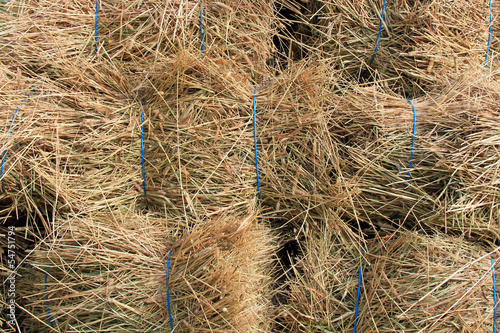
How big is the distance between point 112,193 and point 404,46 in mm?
1622

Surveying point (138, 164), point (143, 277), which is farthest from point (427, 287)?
point (138, 164)

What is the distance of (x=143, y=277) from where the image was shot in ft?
4.56

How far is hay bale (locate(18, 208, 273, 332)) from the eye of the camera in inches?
52.6

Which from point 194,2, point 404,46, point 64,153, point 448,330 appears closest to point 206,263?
point 64,153

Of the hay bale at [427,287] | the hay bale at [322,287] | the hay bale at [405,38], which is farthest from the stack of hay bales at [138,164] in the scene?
the hay bale at [427,287]

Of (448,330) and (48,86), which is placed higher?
(48,86)

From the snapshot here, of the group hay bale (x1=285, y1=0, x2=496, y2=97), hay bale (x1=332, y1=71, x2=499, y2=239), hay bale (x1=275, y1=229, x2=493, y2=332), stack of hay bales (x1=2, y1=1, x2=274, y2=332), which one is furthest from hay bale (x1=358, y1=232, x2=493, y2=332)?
hay bale (x1=285, y1=0, x2=496, y2=97)

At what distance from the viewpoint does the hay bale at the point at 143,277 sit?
1.34m

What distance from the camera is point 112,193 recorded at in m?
1.57

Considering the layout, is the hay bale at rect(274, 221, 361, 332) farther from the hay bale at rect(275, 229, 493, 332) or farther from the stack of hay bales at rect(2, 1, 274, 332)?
the stack of hay bales at rect(2, 1, 274, 332)

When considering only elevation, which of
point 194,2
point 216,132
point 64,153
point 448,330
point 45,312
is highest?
point 194,2

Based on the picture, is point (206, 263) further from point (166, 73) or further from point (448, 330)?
point (448, 330)

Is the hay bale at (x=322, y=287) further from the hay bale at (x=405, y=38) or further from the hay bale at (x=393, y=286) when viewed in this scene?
the hay bale at (x=405, y=38)

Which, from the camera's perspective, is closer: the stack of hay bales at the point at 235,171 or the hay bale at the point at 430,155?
the stack of hay bales at the point at 235,171
